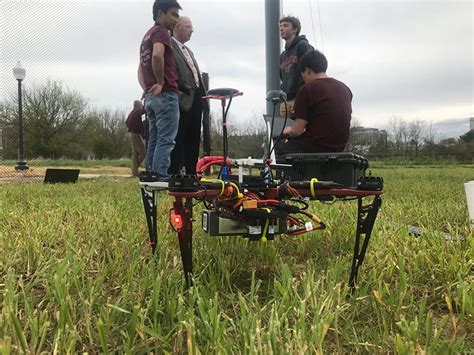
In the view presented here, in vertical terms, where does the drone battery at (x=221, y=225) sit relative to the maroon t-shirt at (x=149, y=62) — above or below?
below

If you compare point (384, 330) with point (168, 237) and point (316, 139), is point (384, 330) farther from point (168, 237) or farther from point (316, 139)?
point (316, 139)

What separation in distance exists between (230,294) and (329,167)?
73 centimetres

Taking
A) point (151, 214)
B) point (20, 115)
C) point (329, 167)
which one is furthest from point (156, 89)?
point (20, 115)

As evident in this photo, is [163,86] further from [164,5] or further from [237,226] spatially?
[237,226]

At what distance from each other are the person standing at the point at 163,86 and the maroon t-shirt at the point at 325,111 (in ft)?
4.01

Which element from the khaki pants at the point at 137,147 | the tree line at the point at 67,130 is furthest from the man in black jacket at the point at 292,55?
the tree line at the point at 67,130

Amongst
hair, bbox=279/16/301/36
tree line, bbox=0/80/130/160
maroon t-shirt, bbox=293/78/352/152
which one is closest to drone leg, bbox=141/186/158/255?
maroon t-shirt, bbox=293/78/352/152

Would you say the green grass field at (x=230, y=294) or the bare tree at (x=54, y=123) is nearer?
the green grass field at (x=230, y=294)

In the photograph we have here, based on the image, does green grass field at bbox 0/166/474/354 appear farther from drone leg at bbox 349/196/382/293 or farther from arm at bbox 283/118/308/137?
arm at bbox 283/118/308/137

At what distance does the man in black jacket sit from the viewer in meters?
3.63

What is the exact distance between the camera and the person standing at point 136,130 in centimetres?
792

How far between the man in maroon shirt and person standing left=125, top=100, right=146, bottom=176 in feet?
18.5

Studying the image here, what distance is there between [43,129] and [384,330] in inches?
927

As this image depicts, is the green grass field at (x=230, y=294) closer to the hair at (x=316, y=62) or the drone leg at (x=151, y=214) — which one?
the drone leg at (x=151, y=214)
